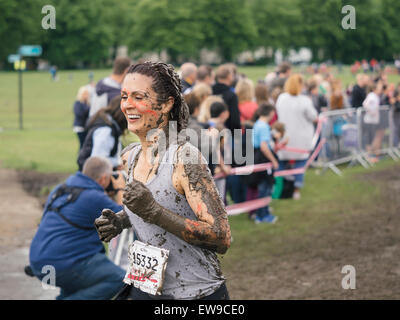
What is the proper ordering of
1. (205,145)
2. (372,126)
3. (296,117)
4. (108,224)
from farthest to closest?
(372,126)
(296,117)
(205,145)
(108,224)

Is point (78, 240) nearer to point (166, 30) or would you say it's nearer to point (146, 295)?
point (146, 295)

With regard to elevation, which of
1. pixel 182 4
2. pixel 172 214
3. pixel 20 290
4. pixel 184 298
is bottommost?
pixel 20 290

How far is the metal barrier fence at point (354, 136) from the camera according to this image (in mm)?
13078

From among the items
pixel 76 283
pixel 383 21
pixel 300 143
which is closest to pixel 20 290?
pixel 76 283

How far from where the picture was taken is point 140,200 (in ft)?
8.60

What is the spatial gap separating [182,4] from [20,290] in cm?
10201

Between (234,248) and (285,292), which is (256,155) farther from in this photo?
(285,292)

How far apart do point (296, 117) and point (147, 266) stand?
7915 millimetres

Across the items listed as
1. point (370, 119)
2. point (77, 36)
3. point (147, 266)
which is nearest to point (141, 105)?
point (147, 266)

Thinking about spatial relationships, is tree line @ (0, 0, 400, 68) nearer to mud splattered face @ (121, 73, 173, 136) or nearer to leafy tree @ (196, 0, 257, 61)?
leafy tree @ (196, 0, 257, 61)

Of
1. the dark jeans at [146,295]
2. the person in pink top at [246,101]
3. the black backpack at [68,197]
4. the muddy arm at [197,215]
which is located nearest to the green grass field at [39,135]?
the person in pink top at [246,101]

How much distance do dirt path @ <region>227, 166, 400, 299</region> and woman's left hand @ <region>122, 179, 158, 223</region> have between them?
3.63 metres

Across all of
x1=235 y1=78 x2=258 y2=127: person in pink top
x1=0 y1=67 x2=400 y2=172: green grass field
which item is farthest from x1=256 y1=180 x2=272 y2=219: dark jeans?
x1=0 y1=67 x2=400 y2=172: green grass field

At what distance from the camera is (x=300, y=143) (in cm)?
1066
